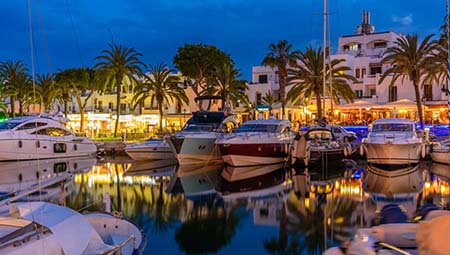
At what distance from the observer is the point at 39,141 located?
3800 cm

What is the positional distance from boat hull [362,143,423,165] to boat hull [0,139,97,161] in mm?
22730

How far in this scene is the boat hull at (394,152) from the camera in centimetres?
3033

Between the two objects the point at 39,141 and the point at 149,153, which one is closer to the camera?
the point at 39,141

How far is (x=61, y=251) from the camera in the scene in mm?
8055

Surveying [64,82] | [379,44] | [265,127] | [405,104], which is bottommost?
[265,127]

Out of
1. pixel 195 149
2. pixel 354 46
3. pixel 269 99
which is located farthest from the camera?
pixel 354 46

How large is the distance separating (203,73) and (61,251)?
5603 centimetres

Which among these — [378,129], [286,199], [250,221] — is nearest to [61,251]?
[250,221]

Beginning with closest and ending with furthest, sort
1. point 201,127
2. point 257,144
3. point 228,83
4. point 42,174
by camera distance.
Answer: point 42,174
point 257,144
point 201,127
point 228,83

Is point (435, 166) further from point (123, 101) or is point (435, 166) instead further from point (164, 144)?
point (123, 101)

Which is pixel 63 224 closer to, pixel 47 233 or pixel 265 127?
pixel 47 233

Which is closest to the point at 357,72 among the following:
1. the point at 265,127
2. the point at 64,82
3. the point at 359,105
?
the point at 359,105

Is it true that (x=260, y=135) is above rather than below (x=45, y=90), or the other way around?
below

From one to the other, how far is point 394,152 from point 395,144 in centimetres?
62
